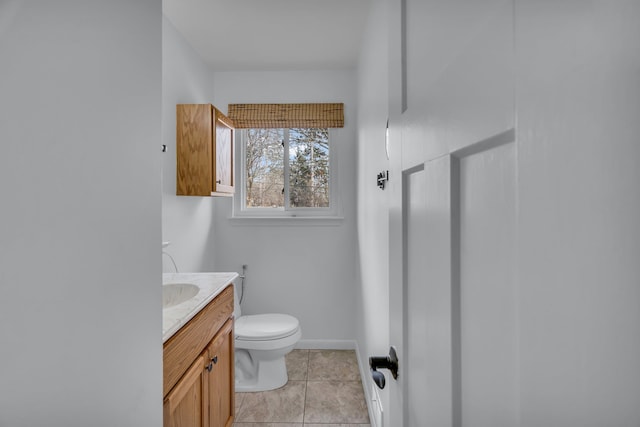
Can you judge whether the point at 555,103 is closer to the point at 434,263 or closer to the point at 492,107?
the point at 492,107

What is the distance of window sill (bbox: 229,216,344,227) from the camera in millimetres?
3275

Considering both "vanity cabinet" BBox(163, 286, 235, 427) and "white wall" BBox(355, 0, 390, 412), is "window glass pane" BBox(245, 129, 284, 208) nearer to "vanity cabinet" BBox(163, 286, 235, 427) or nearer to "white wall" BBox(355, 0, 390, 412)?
"white wall" BBox(355, 0, 390, 412)

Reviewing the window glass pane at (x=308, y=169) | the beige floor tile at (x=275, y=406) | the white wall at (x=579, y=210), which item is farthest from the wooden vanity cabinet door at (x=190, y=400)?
the window glass pane at (x=308, y=169)

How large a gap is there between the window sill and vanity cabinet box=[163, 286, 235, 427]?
1307mm

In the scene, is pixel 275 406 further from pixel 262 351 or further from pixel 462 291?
pixel 462 291

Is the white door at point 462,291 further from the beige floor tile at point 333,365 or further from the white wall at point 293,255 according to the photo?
the white wall at point 293,255

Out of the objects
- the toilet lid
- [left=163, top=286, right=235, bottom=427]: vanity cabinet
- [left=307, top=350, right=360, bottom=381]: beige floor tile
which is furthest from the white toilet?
[left=163, top=286, right=235, bottom=427]: vanity cabinet

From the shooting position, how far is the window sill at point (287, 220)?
328 centimetres

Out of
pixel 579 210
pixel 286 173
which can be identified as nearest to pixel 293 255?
pixel 286 173

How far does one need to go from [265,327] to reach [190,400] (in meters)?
1.22

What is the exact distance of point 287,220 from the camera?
3295 mm

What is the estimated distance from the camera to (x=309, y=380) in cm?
271

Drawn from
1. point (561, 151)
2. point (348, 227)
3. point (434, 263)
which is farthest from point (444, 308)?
point (348, 227)

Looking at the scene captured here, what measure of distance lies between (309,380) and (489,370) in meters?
2.55
